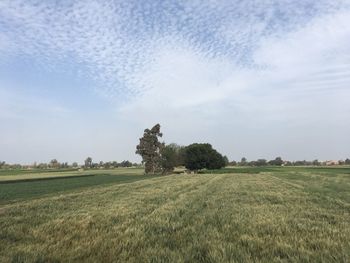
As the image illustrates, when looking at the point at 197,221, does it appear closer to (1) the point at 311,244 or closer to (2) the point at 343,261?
(1) the point at 311,244

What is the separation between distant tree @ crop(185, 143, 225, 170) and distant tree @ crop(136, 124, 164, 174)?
10784 mm

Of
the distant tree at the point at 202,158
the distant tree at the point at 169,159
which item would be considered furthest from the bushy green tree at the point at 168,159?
the distant tree at the point at 202,158

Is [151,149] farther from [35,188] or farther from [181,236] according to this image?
[181,236]

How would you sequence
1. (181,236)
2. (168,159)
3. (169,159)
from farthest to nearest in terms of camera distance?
(169,159), (168,159), (181,236)

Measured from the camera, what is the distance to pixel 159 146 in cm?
13462

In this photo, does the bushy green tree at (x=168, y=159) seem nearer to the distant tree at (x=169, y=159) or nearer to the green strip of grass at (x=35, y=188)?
the distant tree at (x=169, y=159)

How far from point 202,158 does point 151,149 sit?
18.0m

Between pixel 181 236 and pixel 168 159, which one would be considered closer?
pixel 181 236

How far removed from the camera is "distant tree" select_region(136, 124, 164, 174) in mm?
130250

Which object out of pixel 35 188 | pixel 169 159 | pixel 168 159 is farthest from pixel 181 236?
pixel 169 159

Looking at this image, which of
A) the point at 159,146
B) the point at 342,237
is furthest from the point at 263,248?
the point at 159,146

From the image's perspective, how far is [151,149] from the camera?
432ft

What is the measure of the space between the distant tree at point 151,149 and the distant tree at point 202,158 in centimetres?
1078

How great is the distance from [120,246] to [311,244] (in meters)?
4.82
